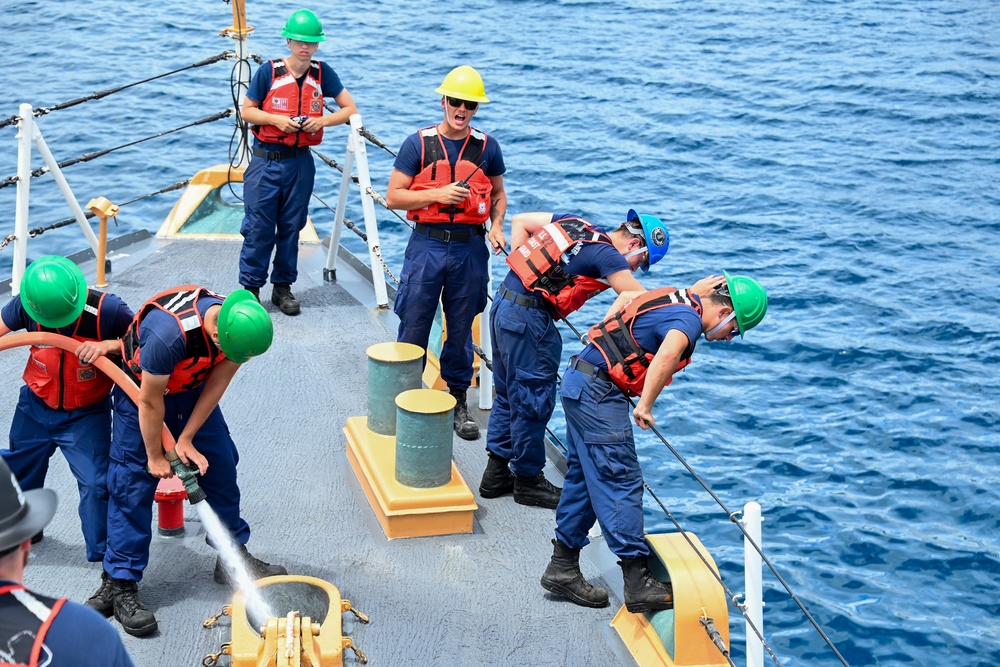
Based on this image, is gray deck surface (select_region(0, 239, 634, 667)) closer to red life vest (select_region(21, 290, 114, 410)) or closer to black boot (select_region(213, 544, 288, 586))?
black boot (select_region(213, 544, 288, 586))

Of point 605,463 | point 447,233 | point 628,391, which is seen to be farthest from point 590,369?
point 447,233

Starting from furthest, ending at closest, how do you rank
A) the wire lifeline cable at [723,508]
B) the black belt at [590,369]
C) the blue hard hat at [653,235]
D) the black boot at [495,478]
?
1. the black boot at [495,478]
2. the blue hard hat at [653,235]
3. the black belt at [590,369]
4. the wire lifeline cable at [723,508]

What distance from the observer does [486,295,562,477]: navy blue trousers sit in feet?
19.6

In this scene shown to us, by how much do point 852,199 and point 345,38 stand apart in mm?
13036

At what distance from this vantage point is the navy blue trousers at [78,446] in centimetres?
529

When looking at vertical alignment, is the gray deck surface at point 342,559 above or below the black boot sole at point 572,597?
below

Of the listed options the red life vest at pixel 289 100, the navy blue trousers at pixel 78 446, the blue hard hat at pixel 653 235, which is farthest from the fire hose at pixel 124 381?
the red life vest at pixel 289 100

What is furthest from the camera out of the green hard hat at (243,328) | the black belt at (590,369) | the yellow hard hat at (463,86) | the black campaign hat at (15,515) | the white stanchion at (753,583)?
the yellow hard hat at (463,86)

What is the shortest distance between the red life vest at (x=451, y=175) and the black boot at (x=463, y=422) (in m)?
1.15

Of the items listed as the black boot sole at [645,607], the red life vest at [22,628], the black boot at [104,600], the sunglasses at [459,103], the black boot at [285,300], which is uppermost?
the sunglasses at [459,103]

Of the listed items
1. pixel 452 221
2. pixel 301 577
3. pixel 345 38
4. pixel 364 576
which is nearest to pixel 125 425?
pixel 301 577

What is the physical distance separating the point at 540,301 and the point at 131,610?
2434mm

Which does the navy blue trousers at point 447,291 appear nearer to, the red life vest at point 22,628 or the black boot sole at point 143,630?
the black boot sole at point 143,630

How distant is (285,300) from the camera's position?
8.73 meters
